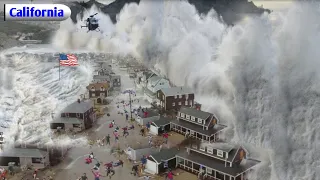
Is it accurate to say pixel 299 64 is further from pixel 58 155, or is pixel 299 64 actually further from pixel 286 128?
pixel 58 155

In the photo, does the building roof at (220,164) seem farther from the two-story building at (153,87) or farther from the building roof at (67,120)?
the two-story building at (153,87)

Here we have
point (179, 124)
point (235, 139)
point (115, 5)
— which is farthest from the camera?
point (115, 5)

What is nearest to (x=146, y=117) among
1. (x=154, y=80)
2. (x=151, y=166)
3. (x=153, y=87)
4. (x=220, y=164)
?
(x=153, y=87)

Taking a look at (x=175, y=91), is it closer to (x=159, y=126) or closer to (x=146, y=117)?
(x=146, y=117)

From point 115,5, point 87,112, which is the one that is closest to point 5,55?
point 87,112

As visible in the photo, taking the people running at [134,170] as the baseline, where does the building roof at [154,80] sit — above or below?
above

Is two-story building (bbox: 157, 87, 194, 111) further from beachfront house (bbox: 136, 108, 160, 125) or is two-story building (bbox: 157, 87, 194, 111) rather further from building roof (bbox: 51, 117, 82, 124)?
building roof (bbox: 51, 117, 82, 124)

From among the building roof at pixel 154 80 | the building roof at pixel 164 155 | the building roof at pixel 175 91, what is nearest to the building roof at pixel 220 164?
the building roof at pixel 164 155
